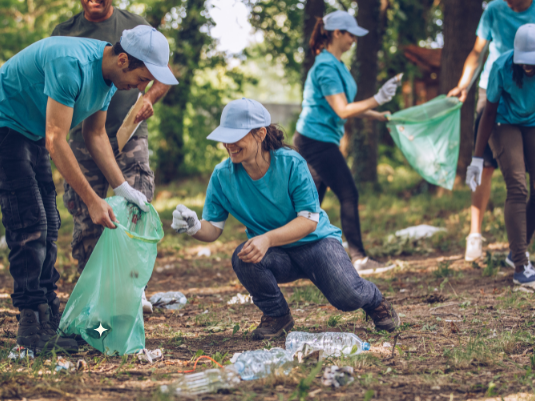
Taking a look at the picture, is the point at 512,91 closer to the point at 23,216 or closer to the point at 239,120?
the point at 239,120

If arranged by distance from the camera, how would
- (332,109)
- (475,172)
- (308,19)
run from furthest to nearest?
(308,19)
(332,109)
(475,172)

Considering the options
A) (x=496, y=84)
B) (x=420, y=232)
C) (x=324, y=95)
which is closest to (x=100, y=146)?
(x=324, y=95)

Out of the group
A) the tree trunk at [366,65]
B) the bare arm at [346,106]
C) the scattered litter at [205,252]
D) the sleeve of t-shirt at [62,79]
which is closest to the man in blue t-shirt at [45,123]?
the sleeve of t-shirt at [62,79]

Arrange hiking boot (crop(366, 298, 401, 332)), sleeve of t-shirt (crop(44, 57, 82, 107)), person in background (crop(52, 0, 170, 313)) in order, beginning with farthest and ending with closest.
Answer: person in background (crop(52, 0, 170, 313)) < hiking boot (crop(366, 298, 401, 332)) < sleeve of t-shirt (crop(44, 57, 82, 107))

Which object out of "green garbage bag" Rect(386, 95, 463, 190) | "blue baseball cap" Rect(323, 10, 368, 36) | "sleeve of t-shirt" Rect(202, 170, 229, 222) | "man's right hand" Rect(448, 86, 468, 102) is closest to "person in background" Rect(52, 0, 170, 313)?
"sleeve of t-shirt" Rect(202, 170, 229, 222)

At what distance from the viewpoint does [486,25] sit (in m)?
4.23

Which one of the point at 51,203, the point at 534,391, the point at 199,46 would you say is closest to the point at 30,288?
the point at 51,203

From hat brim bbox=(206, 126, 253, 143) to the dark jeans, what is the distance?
35.8 inches

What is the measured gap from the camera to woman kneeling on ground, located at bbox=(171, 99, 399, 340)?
8.50ft

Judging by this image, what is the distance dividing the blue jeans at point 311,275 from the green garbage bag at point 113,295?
0.49 m

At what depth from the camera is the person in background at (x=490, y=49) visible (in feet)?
13.1

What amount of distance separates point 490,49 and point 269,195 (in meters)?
2.63

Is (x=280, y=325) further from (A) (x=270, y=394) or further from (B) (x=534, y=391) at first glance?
(B) (x=534, y=391)

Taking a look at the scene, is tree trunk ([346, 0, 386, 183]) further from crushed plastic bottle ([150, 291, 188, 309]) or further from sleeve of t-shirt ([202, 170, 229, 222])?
sleeve of t-shirt ([202, 170, 229, 222])
